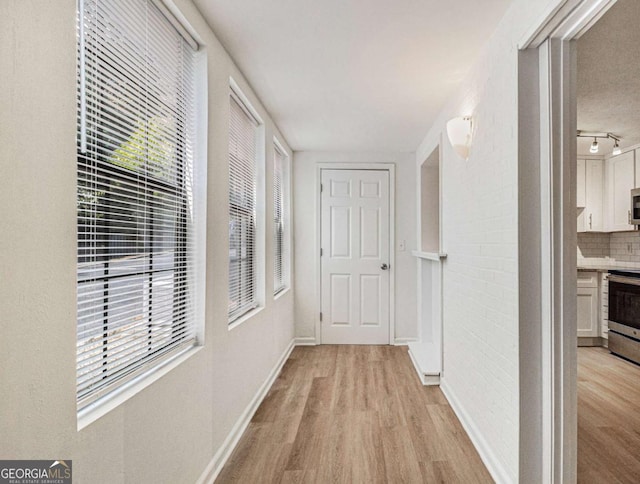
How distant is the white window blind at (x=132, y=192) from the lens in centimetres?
117

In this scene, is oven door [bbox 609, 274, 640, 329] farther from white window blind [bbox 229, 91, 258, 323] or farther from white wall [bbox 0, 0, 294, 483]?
white wall [bbox 0, 0, 294, 483]

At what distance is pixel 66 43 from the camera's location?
3.32 ft

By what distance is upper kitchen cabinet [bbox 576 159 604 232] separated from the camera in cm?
477

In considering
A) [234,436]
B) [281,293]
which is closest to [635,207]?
[281,293]

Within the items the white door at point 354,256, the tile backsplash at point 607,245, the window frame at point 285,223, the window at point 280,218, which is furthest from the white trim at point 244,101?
the tile backsplash at point 607,245

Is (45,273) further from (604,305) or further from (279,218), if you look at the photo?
(604,305)

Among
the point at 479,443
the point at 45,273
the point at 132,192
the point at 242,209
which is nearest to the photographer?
the point at 45,273

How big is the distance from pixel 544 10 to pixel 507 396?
173 cm

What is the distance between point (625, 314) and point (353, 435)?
349 centimetres

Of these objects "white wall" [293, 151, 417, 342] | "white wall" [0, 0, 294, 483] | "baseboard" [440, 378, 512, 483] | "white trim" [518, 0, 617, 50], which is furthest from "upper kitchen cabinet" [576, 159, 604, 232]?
"white wall" [0, 0, 294, 483]

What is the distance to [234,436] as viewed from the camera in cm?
231

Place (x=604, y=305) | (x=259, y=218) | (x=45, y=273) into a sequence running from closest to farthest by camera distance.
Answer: (x=45, y=273) → (x=259, y=218) → (x=604, y=305)

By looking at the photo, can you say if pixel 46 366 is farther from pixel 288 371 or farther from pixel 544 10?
pixel 288 371

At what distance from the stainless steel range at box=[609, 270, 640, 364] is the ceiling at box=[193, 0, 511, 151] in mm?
2798
